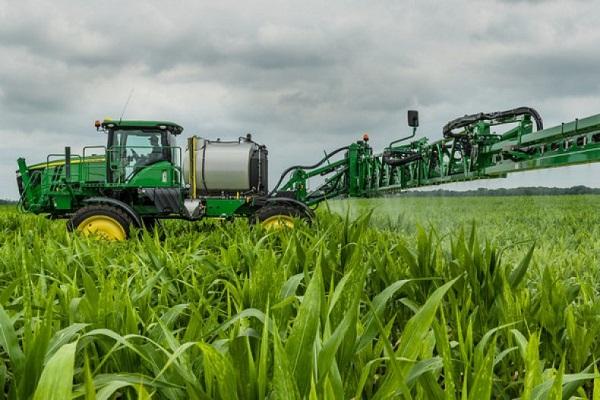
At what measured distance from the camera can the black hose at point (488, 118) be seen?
19.4ft

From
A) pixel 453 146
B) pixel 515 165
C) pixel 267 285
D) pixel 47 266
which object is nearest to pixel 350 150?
pixel 453 146

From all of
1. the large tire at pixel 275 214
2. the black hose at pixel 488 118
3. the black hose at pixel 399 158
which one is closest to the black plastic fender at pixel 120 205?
the large tire at pixel 275 214

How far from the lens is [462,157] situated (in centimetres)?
693

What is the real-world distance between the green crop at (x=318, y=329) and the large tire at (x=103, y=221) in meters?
4.39

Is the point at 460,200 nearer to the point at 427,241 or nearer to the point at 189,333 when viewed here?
the point at 427,241

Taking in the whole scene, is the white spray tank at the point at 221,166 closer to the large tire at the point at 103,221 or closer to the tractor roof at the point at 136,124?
the tractor roof at the point at 136,124

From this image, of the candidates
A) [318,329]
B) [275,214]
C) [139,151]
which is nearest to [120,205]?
[139,151]

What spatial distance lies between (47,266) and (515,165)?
4.10 metres

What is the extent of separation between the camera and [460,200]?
6.88m

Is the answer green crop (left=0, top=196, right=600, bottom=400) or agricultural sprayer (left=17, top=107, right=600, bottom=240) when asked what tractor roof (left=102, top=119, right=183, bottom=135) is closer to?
agricultural sprayer (left=17, top=107, right=600, bottom=240)

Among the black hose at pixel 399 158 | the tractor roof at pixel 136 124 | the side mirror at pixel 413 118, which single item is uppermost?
the tractor roof at pixel 136 124

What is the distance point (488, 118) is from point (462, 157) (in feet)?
2.17

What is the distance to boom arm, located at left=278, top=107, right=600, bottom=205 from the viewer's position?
4523mm

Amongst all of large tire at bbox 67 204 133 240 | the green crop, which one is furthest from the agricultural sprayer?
the green crop
